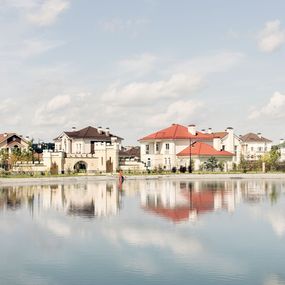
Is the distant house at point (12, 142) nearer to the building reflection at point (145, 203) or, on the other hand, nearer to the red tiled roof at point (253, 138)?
the red tiled roof at point (253, 138)

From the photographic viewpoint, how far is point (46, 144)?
5315 inches

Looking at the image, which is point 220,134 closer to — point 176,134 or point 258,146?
point 176,134

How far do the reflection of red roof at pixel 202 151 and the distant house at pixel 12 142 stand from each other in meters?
31.0

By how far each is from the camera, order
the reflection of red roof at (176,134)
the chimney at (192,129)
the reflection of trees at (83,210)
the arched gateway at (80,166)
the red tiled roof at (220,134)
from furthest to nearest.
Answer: the red tiled roof at (220,134)
the chimney at (192,129)
the reflection of red roof at (176,134)
the arched gateway at (80,166)
the reflection of trees at (83,210)

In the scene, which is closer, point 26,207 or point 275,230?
point 275,230

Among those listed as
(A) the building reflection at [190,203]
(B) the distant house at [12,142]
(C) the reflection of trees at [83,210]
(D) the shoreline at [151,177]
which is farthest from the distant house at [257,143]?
(C) the reflection of trees at [83,210]

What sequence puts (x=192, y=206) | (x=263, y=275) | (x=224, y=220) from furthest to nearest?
(x=192, y=206) < (x=224, y=220) < (x=263, y=275)

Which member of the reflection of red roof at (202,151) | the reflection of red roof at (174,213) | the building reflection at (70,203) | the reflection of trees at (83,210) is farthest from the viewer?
the reflection of red roof at (202,151)

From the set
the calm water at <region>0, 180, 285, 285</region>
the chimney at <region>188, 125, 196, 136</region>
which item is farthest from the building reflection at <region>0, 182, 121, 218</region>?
the chimney at <region>188, 125, 196, 136</region>

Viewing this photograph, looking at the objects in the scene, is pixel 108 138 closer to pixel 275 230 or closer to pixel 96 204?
pixel 96 204

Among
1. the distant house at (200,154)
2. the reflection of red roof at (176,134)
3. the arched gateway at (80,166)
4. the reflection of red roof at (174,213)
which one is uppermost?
the reflection of red roof at (176,134)

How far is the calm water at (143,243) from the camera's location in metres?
17.3

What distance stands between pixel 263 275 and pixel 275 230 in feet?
28.8

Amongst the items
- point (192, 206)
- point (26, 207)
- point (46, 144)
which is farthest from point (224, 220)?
point (46, 144)
